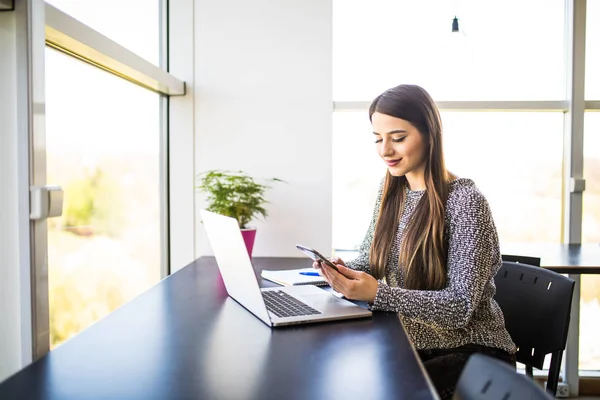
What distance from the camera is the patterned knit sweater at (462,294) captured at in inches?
58.0

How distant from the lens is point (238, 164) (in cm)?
289

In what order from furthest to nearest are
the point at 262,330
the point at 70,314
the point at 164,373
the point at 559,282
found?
the point at 70,314 → the point at 559,282 → the point at 262,330 → the point at 164,373

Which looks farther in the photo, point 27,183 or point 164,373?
point 27,183

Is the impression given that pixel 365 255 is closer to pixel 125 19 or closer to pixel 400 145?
pixel 400 145

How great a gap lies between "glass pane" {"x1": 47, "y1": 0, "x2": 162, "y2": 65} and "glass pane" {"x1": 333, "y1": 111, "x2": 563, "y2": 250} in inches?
40.5

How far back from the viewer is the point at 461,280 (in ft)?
4.90

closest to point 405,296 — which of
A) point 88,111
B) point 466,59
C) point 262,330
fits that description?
point 262,330

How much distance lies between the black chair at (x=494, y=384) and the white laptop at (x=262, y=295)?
607mm

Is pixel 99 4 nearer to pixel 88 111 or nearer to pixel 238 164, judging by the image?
pixel 88 111

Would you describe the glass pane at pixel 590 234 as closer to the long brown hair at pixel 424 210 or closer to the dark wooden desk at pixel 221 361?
the long brown hair at pixel 424 210

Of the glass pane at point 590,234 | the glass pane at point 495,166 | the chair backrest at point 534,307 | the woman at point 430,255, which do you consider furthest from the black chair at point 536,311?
the glass pane at point 590,234

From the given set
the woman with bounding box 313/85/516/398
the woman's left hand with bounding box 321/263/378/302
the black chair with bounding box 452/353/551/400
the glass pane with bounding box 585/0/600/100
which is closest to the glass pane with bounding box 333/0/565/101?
the glass pane with bounding box 585/0/600/100

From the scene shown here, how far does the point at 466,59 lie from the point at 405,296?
1.55 m

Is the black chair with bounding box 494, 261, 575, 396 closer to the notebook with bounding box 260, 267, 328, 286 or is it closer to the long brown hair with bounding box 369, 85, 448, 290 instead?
the long brown hair with bounding box 369, 85, 448, 290
